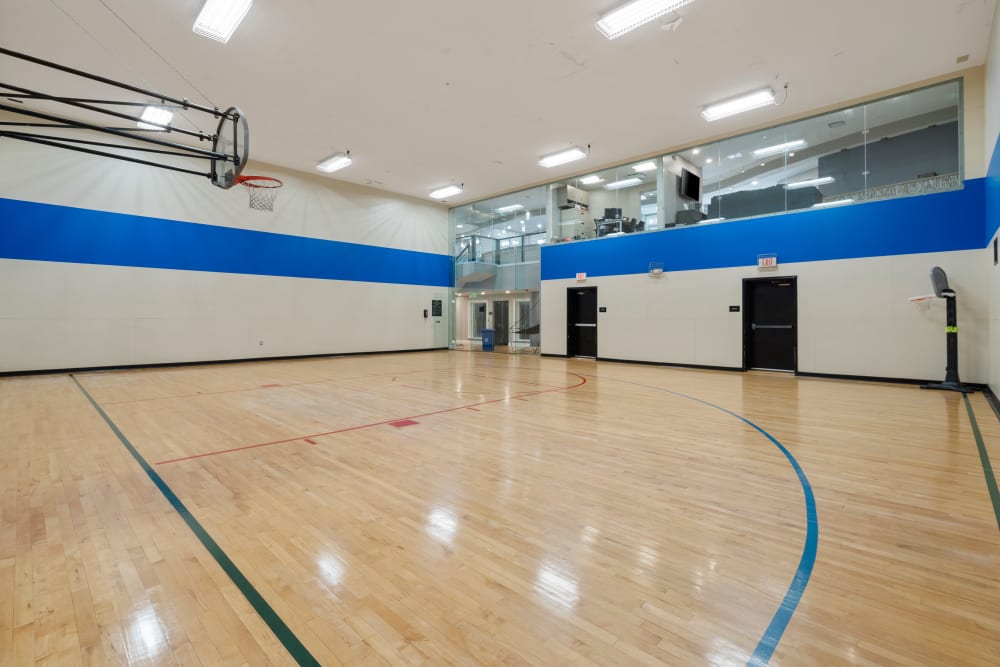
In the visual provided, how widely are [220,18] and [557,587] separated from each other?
6950 millimetres

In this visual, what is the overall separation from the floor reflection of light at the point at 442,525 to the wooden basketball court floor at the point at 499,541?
0.05 ft

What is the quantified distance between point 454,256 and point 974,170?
12.0 m

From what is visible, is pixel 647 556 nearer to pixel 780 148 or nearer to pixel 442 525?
pixel 442 525

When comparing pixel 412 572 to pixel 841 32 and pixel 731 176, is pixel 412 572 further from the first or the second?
pixel 731 176

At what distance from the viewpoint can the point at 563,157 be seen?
9.84 meters

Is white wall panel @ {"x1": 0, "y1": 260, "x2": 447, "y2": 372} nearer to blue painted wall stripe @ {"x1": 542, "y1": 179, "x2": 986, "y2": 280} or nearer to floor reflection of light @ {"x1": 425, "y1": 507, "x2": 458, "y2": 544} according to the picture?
blue painted wall stripe @ {"x1": 542, "y1": 179, "x2": 986, "y2": 280}

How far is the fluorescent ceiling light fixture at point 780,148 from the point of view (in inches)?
310

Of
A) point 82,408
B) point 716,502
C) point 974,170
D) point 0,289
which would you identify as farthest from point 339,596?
point 0,289

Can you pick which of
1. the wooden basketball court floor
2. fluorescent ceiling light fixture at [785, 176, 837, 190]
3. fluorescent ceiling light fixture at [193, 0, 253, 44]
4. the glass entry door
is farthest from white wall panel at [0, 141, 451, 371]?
fluorescent ceiling light fixture at [785, 176, 837, 190]

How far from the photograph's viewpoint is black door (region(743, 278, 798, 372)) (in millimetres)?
8250

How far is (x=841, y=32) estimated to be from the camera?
552 cm

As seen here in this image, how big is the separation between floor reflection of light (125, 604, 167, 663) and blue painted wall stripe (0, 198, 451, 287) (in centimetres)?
971

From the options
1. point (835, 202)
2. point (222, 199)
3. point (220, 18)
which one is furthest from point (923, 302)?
point (222, 199)

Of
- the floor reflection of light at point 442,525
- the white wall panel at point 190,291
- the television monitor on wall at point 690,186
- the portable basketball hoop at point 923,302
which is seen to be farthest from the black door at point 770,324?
the white wall panel at point 190,291
